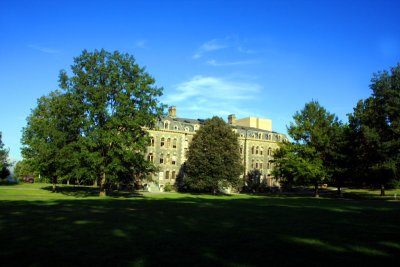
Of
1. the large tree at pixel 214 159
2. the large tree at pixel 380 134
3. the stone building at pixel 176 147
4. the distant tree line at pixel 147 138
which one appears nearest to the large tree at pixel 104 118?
the distant tree line at pixel 147 138

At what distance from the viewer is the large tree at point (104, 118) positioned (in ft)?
140

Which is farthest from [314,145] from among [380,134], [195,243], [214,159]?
[195,243]

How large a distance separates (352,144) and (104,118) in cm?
3821

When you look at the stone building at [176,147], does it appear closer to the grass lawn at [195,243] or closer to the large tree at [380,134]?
the large tree at [380,134]

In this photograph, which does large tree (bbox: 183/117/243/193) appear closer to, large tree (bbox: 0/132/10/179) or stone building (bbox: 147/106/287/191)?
stone building (bbox: 147/106/287/191)

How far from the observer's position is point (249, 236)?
538 inches

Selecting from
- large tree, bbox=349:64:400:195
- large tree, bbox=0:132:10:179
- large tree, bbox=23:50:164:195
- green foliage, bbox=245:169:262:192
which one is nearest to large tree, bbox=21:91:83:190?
large tree, bbox=23:50:164:195

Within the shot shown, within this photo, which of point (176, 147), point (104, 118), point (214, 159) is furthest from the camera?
point (176, 147)

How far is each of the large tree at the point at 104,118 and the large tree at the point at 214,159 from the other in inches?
695

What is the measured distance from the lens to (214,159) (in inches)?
2539

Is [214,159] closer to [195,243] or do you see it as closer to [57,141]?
[57,141]

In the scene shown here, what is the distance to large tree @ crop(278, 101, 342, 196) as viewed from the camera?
59.0 meters

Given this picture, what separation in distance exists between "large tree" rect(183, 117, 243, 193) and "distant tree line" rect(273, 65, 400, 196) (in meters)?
7.74

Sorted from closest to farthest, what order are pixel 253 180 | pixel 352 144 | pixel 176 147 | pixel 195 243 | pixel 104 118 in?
pixel 195 243, pixel 104 118, pixel 352 144, pixel 176 147, pixel 253 180
